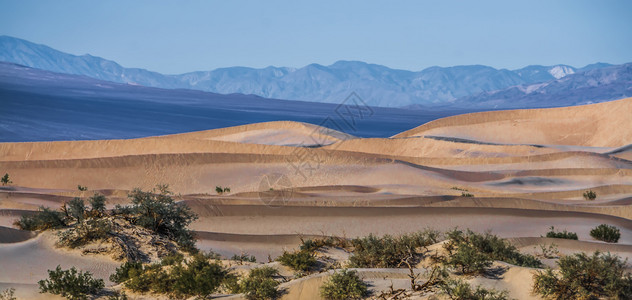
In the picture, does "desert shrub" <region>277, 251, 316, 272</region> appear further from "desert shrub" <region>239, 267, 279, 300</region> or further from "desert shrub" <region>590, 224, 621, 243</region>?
"desert shrub" <region>590, 224, 621, 243</region>

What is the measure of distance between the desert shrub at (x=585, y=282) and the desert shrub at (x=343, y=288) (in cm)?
206

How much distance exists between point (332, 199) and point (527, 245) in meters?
8.09

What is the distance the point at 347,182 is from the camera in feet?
92.8

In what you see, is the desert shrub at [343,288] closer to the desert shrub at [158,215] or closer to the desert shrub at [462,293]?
the desert shrub at [462,293]

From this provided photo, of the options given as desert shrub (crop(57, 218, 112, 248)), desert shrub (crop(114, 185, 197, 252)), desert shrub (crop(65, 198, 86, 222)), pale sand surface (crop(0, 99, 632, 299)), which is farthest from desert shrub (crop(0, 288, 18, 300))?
desert shrub (crop(114, 185, 197, 252))

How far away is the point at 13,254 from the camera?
10312 millimetres

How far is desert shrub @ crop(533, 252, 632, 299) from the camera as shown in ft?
24.8

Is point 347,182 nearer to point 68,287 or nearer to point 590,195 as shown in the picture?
point 590,195

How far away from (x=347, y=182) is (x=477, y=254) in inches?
760

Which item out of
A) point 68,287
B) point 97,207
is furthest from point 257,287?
point 97,207

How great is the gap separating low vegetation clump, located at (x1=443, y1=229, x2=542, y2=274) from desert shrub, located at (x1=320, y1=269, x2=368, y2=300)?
68.6 inches

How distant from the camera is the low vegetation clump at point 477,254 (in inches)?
348

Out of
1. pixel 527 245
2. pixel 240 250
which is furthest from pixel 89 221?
pixel 527 245

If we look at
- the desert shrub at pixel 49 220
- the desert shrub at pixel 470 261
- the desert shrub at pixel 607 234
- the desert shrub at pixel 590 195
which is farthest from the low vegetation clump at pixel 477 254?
the desert shrub at pixel 590 195
